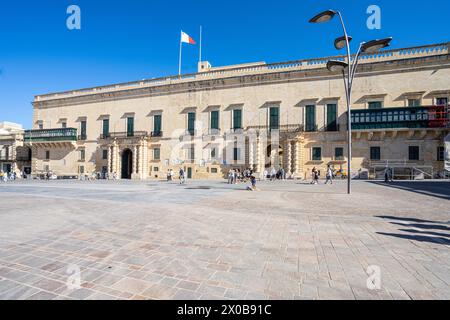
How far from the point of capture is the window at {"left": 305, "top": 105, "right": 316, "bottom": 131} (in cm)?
2508

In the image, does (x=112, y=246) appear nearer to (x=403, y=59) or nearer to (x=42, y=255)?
(x=42, y=255)

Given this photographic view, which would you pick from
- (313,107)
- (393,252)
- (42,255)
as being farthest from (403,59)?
(42,255)

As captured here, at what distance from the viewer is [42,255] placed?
139 inches

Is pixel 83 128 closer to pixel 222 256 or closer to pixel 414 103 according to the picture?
pixel 222 256

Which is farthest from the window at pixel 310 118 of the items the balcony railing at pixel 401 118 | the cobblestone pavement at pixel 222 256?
→ the cobblestone pavement at pixel 222 256

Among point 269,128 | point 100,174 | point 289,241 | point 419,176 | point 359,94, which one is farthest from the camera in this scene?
point 100,174

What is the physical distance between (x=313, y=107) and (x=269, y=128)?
17.5ft

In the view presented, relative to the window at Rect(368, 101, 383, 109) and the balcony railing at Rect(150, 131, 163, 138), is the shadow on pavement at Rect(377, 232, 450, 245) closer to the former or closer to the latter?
the window at Rect(368, 101, 383, 109)

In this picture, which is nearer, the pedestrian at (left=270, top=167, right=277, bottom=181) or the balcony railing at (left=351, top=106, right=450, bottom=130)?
the balcony railing at (left=351, top=106, right=450, bottom=130)

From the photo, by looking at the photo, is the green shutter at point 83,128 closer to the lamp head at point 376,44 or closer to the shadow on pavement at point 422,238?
the lamp head at point 376,44

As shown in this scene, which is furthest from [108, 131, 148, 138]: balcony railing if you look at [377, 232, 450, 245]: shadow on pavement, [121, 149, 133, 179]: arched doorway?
[377, 232, 450, 245]: shadow on pavement

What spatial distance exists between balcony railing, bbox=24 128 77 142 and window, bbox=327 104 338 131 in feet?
118

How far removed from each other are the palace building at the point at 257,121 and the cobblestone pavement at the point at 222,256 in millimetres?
19352

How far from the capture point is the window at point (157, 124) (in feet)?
102
